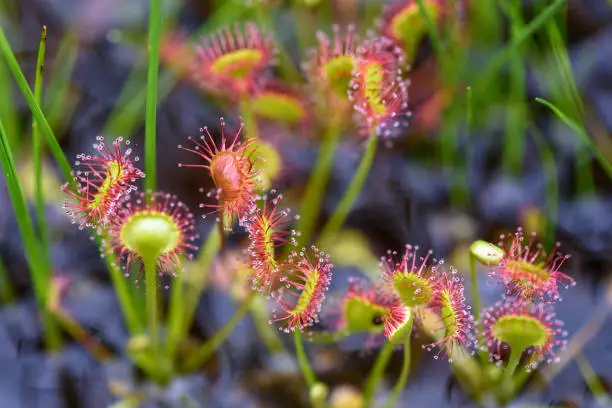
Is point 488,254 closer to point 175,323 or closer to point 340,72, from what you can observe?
point 340,72

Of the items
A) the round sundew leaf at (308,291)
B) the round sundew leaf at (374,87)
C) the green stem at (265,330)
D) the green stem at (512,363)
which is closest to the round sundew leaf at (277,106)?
the round sundew leaf at (374,87)

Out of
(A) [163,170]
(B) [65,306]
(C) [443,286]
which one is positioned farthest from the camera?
(A) [163,170]

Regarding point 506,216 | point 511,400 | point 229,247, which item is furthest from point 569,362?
point 229,247

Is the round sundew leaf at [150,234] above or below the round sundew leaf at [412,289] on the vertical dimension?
above

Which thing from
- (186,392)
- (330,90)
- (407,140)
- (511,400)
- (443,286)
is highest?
(330,90)

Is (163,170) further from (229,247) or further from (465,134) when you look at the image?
(465,134)

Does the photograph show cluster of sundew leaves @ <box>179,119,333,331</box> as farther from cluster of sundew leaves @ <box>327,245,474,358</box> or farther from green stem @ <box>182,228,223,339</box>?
green stem @ <box>182,228,223,339</box>

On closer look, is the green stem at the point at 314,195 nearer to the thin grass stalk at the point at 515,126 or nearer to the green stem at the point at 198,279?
the green stem at the point at 198,279
